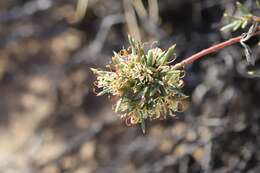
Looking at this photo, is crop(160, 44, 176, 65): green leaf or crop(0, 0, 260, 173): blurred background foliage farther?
crop(0, 0, 260, 173): blurred background foliage

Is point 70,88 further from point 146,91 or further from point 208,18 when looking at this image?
point 146,91

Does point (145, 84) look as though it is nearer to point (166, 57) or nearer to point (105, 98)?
point (166, 57)

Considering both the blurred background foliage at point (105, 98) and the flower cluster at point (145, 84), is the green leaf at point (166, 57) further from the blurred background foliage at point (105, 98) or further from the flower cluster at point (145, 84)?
the blurred background foliage at point (105, 98)

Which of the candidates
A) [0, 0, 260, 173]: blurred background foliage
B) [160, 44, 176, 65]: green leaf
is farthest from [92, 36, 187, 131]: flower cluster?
[0, 0, 260, 173]: blurred background foliage

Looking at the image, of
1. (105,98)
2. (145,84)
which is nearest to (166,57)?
(145,84)

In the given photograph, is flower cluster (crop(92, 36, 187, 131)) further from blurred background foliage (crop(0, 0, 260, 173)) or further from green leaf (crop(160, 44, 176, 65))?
blurred background foliage (crop(0, 0, 260, 173))

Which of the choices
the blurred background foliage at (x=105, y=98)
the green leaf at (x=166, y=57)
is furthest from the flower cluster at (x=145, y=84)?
the blurred background foliage at (x=105, y=98)

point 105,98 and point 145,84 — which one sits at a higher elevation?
point 105,98
